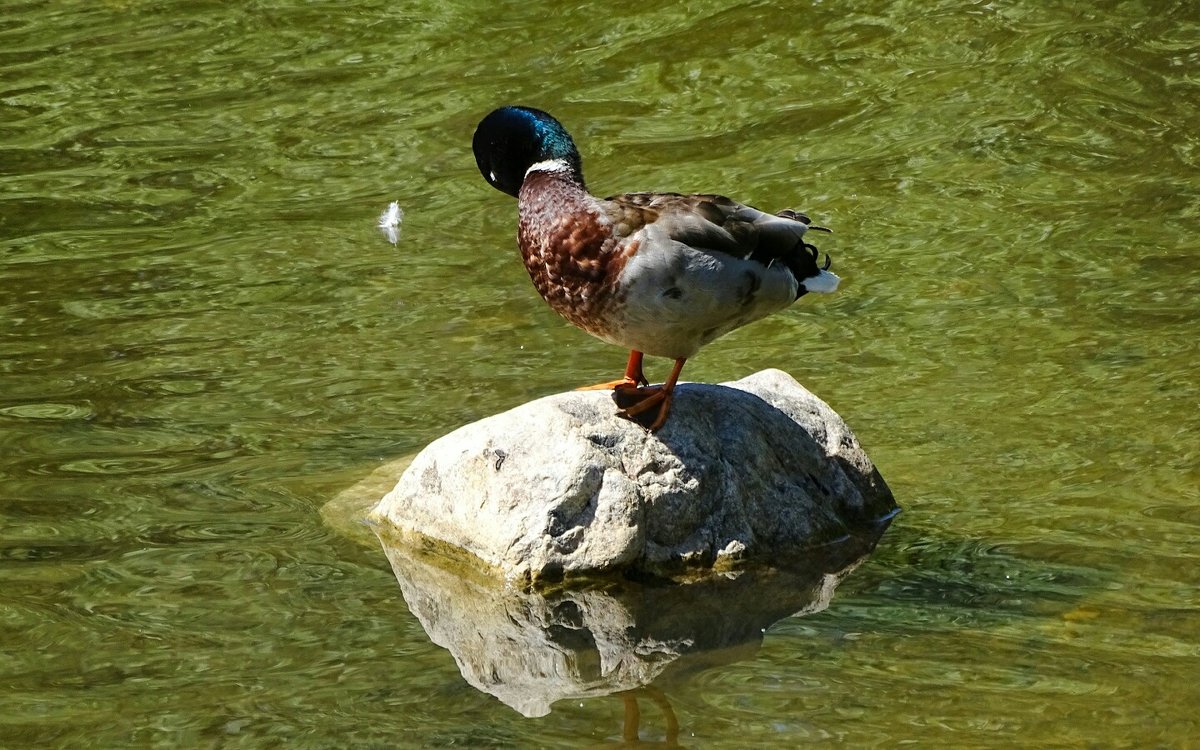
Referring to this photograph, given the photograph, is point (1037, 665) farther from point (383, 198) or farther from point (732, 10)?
point (732, 10)

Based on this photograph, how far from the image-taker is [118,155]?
1082cm

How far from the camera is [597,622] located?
5.30 metres

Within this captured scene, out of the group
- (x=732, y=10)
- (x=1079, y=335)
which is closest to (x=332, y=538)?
(x=1079, y=335)

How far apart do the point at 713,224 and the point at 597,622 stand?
1.36 metres

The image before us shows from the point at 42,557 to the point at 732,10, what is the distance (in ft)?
26.0

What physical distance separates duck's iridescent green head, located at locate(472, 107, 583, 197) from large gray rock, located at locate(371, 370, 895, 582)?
812 mm

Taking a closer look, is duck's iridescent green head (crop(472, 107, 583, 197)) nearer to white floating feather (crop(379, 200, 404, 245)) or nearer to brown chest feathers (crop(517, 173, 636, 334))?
brown chest feathers (crop(517, 173, 636, 334))

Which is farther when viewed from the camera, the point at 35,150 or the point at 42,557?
the point at 35,150

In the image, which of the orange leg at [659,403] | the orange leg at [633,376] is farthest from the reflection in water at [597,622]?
the orange leg at [633,376]

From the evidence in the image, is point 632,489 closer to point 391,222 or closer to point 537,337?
point 537,337

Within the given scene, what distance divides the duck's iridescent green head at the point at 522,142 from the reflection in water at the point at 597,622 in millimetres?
1393

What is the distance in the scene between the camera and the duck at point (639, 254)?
5.46 metres

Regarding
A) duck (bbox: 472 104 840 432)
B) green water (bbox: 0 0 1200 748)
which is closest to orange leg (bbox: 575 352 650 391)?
duck (bbox: 472 104 840 432)

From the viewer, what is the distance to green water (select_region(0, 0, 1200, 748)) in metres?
4.87
